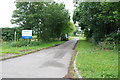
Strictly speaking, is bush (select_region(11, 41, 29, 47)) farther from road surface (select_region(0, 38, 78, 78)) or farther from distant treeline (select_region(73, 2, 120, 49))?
distant treeline (select_region(73, 2, 120, 49))

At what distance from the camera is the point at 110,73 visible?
Result: 5.19m

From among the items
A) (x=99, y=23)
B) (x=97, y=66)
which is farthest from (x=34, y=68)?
(x=99, y=23)

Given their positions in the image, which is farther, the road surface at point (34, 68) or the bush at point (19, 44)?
the bush at point (19, 44)

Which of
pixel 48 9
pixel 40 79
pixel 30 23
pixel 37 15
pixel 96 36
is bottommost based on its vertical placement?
pixel 40 79

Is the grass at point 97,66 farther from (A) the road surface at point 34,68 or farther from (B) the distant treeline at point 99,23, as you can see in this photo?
(B) the distant treeline at point 99,23

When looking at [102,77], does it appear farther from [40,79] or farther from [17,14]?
[17,14]

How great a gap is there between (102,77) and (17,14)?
16.3 metres

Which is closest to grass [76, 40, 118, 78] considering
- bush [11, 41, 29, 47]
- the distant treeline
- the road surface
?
the road surface

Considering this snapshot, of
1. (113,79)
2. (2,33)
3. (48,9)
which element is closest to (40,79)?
(113,79)

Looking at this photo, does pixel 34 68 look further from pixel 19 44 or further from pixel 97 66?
pixel 19 44

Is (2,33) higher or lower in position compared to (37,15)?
lower

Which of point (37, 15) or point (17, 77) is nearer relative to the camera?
point (17, 77)

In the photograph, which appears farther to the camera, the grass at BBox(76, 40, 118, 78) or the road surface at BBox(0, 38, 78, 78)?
the road surface at BBox(0, 38, 78, 78)

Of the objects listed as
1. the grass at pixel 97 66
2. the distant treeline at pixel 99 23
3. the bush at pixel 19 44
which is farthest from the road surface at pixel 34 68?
the distant treeline at pixel 99 23
